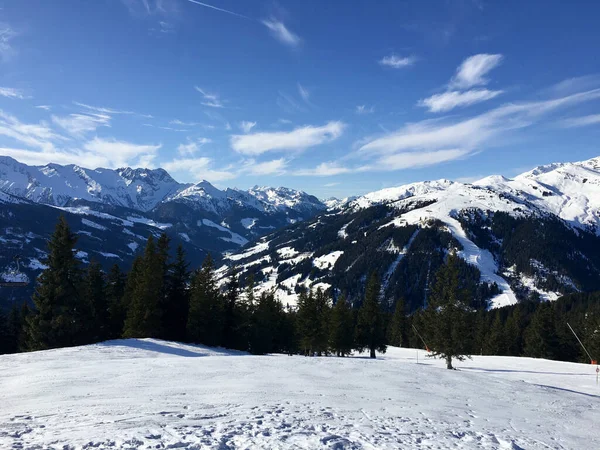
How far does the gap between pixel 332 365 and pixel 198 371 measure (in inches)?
364

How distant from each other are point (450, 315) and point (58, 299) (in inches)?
1572

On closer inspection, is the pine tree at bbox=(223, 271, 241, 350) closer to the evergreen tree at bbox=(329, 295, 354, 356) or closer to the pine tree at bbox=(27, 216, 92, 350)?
the evergreen tree at bbox=(329, 295, 354, 356)

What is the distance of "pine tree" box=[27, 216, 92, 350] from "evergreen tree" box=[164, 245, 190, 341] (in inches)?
385

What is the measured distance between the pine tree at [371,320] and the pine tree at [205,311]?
22.1 meters

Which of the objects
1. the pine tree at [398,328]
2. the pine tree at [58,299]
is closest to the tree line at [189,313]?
the pine tree at [58,299]

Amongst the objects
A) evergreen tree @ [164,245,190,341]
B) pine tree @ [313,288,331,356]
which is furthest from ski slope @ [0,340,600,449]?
pine tree @ [313,288,331,356]

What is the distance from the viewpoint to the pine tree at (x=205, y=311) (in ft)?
133

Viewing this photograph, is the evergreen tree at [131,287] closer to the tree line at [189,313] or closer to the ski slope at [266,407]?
the tree line at [189,313]

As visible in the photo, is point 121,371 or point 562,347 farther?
point 562,347

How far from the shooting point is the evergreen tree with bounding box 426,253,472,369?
3959 cm

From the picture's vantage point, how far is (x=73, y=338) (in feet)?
115

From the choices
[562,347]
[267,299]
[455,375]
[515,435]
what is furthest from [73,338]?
[562,347]

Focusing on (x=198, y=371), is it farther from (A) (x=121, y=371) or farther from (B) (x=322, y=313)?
(B) (x=322, y=313)

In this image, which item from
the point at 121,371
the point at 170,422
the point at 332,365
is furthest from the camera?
the point at 332,365
